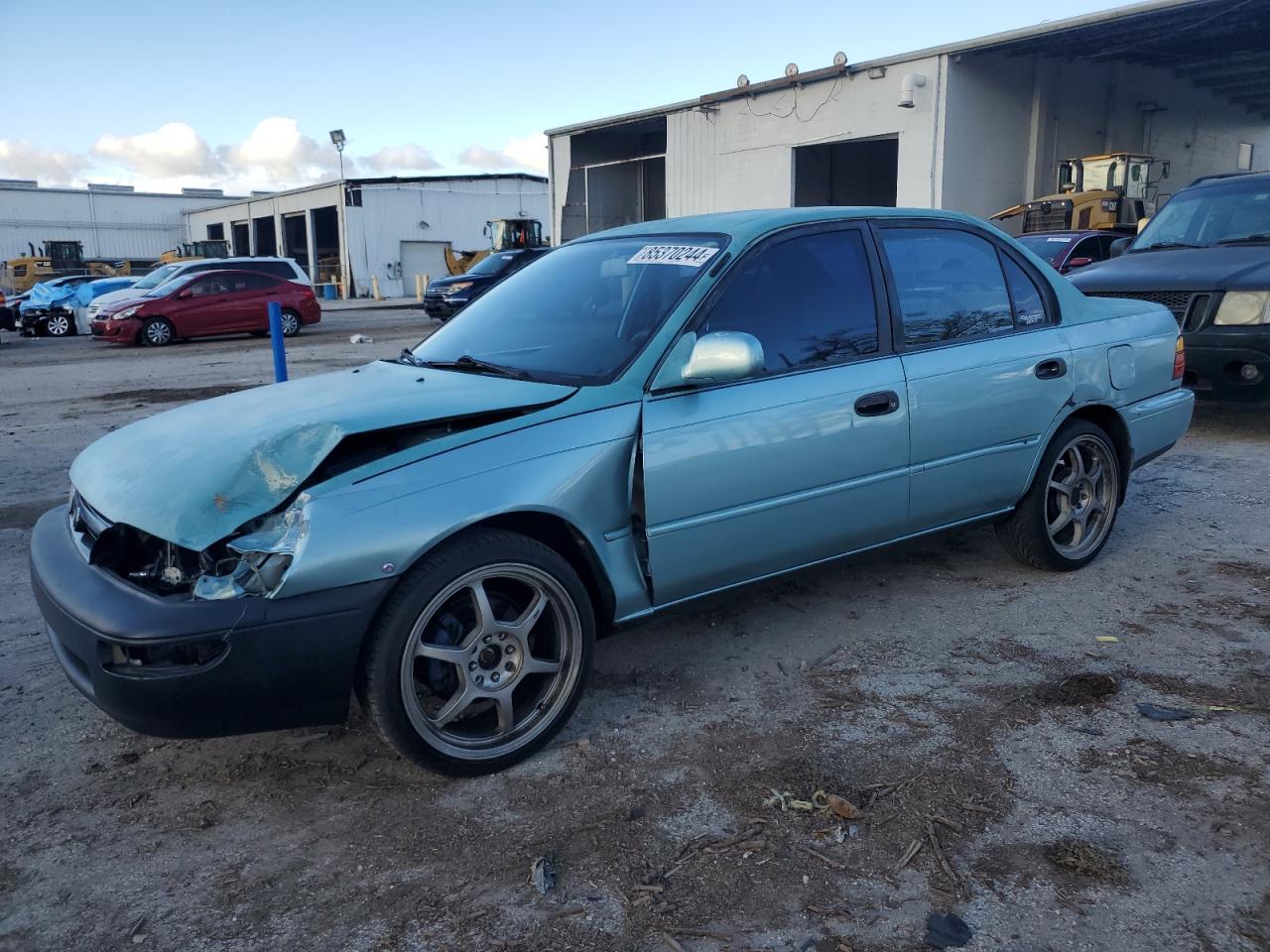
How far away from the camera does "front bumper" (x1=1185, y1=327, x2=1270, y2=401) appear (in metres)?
6.73

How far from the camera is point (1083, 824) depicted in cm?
261

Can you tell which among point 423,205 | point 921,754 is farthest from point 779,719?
point 423,205

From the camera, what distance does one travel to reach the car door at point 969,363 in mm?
3836

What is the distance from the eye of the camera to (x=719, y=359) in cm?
310

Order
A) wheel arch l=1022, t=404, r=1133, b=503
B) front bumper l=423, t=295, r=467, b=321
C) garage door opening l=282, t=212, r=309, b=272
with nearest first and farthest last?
wheel arch l=1022, t=404, r=1133, b=503, front bumper l=423, t=295, r=467, b=321, garage door opening l=282, t=212, r=309, b=272

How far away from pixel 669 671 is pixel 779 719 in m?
0.54

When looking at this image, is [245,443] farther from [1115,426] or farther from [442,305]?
[442,305]

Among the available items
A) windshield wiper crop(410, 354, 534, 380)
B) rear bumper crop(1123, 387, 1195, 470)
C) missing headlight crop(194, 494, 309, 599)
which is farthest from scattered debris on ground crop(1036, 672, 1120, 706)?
missing headlight crop(194, 494, 309, 599)

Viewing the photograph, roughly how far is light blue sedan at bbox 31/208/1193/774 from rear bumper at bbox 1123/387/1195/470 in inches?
11.4

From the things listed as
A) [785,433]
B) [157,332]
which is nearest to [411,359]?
[785,433]

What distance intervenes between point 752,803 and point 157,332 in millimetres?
18622

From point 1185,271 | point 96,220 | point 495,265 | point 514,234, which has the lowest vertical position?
point 1185,271

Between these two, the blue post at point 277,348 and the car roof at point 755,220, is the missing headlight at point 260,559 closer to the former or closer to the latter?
the car roof at point 755,220

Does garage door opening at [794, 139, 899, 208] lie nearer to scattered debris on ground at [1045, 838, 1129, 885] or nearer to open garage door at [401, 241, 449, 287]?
open garage door at [401, 241, 449, 287]
